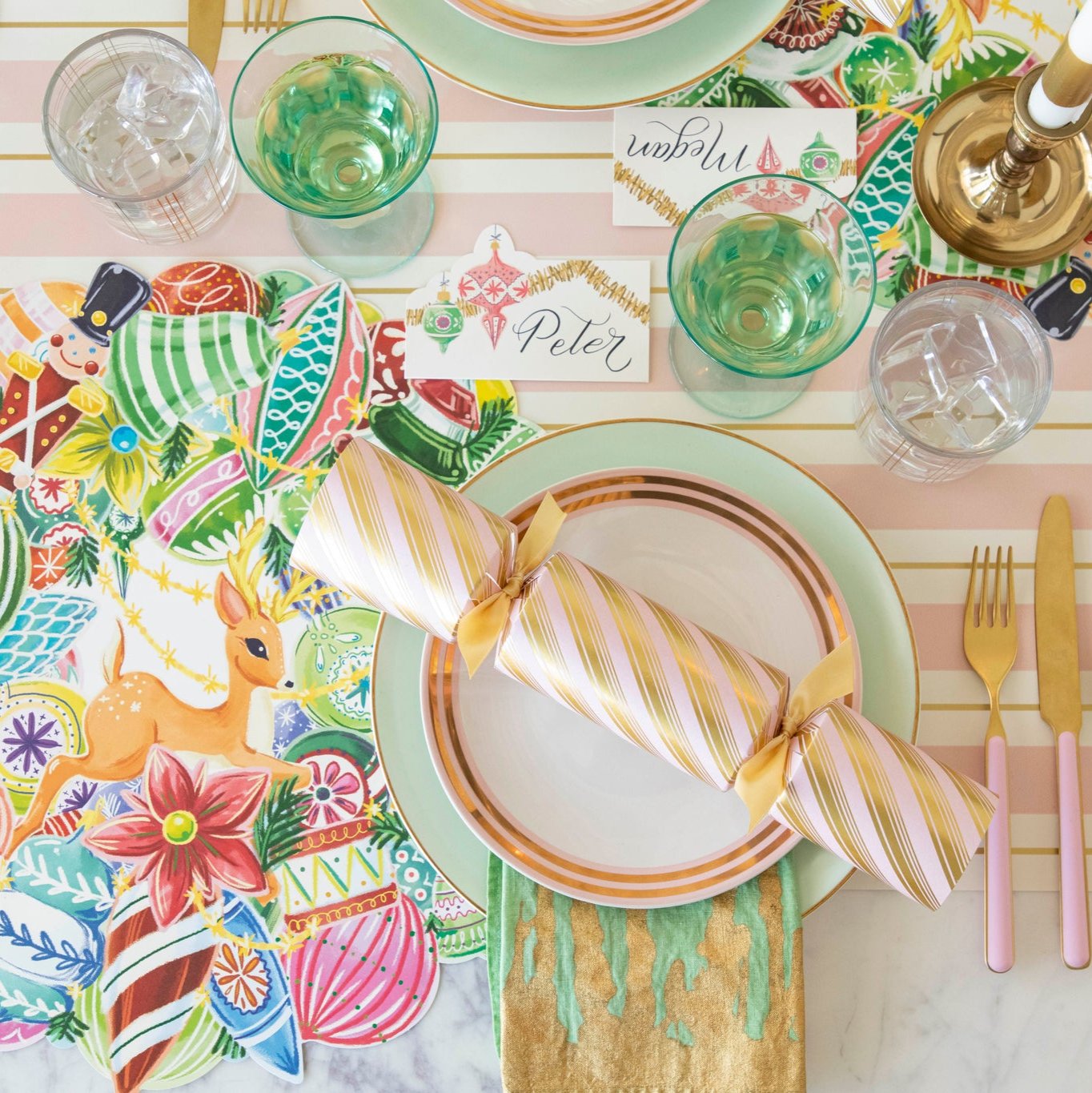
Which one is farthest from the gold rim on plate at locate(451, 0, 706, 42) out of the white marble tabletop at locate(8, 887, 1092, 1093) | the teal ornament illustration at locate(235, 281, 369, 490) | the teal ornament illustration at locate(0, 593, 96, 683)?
the white marble tabletop at locate(8, 887, 1092, 1093)

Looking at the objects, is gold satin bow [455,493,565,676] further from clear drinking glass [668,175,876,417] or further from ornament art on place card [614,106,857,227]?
ornament art on place card [614,106,857,227]

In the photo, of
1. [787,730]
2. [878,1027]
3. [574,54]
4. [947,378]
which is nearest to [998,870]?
[878,1027]

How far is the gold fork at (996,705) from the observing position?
0.76 meters

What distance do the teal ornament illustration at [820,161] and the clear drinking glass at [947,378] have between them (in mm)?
136

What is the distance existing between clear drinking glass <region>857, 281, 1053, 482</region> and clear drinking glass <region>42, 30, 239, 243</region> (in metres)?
0.57

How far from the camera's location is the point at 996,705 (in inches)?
30.7

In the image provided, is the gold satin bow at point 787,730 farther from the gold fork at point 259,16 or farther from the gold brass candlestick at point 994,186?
the gold fork at point 259,16

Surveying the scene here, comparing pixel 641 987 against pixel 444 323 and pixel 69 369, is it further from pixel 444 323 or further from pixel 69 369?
pixel 69 369

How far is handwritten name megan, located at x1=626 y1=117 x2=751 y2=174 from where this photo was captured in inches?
32.4

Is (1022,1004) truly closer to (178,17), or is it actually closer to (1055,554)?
(1055,554)

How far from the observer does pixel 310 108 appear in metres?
0.80

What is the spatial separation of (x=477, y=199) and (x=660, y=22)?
7.9 inches

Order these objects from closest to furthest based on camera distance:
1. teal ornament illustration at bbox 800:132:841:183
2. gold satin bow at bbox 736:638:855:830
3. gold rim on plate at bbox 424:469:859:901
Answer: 1. gold satin bow at bbox 736:638:855:830
2. gold rim on plate at bbox 424:469:859:901
3. teal ornament illustration at bbox 800:132:841:183

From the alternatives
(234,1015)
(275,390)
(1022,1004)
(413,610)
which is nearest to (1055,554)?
(1022,1004)
